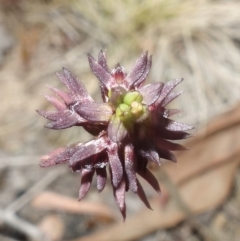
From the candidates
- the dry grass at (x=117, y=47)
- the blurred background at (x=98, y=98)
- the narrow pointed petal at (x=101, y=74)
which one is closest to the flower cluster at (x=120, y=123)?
the narrow pointed petal at (x=101, y=74)

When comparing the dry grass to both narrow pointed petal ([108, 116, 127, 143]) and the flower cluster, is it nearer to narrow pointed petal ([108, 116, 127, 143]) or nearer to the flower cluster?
the flower cluster

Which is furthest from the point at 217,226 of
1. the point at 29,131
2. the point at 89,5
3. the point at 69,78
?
the point at 69,78

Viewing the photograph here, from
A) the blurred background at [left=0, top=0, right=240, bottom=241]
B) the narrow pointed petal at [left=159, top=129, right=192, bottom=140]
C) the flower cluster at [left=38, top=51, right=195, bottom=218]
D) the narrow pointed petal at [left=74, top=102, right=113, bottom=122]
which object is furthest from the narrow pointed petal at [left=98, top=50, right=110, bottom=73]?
the blurred background at [left=0, top=0, right=240, bottom=241]

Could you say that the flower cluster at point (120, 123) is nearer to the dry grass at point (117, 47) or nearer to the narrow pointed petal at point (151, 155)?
the narrow pointed petal at point (151, 155)

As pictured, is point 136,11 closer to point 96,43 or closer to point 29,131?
point 96,43

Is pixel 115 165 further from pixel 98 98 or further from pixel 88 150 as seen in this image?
pixel 98 98

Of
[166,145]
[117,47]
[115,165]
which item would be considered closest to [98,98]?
[117,47]
